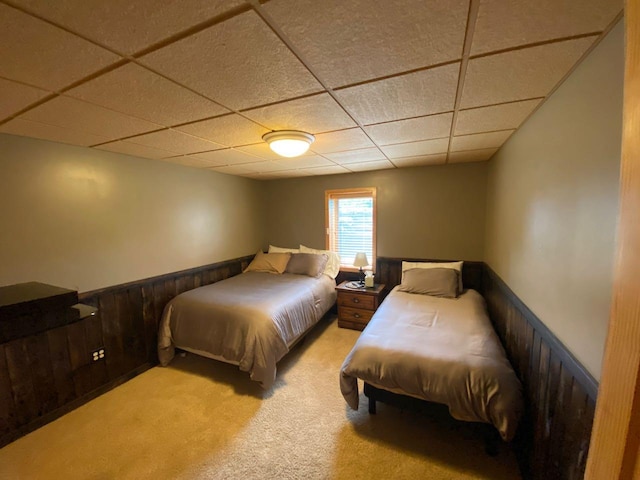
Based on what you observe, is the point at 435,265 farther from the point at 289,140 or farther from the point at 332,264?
the point at 289,140

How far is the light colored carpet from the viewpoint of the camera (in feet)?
5.14

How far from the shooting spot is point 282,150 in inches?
79.0

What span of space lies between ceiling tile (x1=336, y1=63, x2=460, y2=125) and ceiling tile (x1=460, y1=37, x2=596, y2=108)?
0.09m

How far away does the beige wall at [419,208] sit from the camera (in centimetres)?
324

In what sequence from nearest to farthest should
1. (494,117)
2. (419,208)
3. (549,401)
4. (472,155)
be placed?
(549,401)
(494,117)
(472,155)
(419,208)

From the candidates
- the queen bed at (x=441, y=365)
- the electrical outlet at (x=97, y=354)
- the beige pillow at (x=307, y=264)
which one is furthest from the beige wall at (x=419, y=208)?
the electrical outlet at (x=97, y=354)

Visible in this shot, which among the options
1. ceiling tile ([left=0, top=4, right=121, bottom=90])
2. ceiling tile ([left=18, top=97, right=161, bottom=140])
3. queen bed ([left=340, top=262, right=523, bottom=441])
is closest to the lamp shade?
queen bed ([left=340, top=262, right=523, bottom=441])

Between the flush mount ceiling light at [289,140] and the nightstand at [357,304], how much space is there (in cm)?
205

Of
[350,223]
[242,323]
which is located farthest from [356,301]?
[242,323]

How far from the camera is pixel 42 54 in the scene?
95 cm

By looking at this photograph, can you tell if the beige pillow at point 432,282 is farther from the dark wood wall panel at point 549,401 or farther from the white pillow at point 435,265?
the dark wood wall panel at point 549,401

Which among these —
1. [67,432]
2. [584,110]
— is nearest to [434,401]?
[584,110]

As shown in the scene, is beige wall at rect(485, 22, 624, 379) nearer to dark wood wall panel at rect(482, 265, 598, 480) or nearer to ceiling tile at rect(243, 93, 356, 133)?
dark wood wall panel at rect(482, 265, 598, 480)

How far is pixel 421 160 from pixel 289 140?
1849 mm
